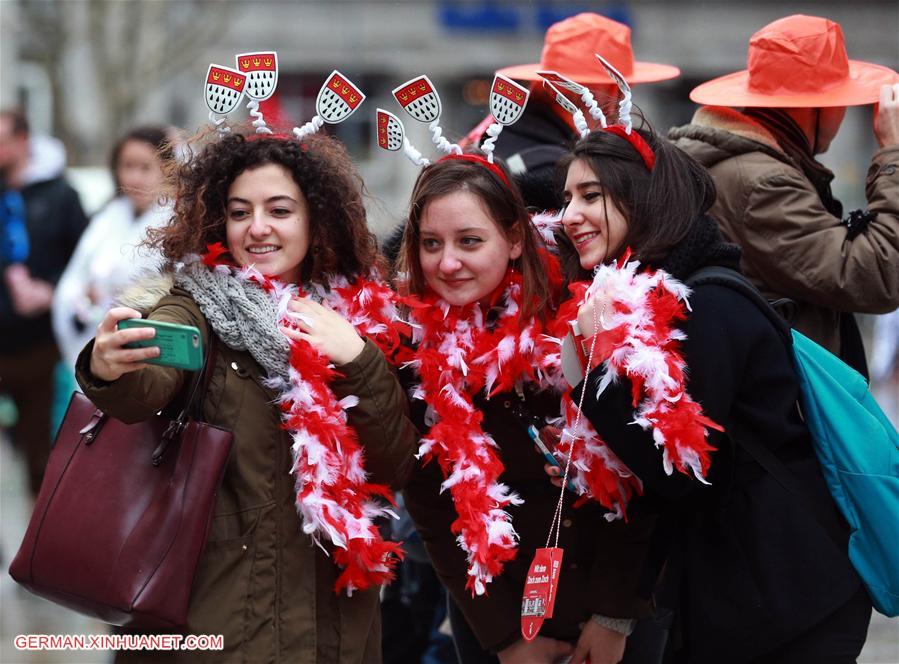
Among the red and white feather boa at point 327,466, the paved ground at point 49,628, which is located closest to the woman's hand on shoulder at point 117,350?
the red and white feather boa at point 327,466

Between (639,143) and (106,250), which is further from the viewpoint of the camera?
(106,250)

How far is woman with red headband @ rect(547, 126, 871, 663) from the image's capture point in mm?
2762

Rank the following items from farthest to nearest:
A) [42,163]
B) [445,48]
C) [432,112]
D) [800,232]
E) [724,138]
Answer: [445,48]
[42,163]
[724,138]
[800,232]
[432,112]

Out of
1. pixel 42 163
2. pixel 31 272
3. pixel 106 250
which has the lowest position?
pixel 31 272

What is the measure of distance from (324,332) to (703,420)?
2.93 feet

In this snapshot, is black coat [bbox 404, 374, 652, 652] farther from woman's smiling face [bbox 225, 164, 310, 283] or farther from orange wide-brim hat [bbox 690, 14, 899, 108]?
orange wide-brim hat [bbox 690, 14, 899, 108]

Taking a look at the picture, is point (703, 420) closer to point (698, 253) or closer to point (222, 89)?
point (698, 253)

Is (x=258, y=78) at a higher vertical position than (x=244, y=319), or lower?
higher

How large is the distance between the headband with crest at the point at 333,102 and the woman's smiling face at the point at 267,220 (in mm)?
176

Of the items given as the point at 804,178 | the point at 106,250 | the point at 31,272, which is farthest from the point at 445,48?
the point at 804,178

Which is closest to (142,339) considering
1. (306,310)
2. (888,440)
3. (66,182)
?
(306,310)

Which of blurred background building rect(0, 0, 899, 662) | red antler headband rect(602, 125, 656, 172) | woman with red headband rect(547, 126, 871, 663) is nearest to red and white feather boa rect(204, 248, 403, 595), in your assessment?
woman with red headband rect(547, 126, 871, 663)

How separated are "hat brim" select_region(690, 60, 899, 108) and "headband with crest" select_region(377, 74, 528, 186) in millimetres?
719

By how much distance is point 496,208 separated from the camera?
10.1 ft
